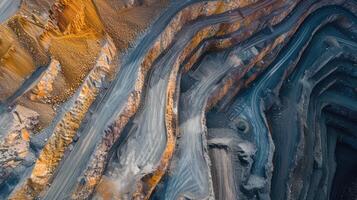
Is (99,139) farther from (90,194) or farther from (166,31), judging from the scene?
(166,31)

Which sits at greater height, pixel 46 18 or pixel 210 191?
pixel 46 18

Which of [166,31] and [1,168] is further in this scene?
[166,31]

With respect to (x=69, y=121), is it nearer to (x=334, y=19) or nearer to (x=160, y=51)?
(x=160, y=51)

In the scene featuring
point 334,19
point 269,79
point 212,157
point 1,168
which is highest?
point 334,19

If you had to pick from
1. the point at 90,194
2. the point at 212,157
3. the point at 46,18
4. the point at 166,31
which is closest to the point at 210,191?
the point at 212,157

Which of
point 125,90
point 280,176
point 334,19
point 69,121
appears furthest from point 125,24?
point 334,19

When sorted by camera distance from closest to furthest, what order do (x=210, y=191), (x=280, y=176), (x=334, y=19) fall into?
(x=210, y=191), (x=280, y=176), (x=334, y=19)

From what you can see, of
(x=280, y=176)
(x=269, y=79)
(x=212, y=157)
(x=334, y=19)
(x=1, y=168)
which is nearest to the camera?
(x=1, y=168)
